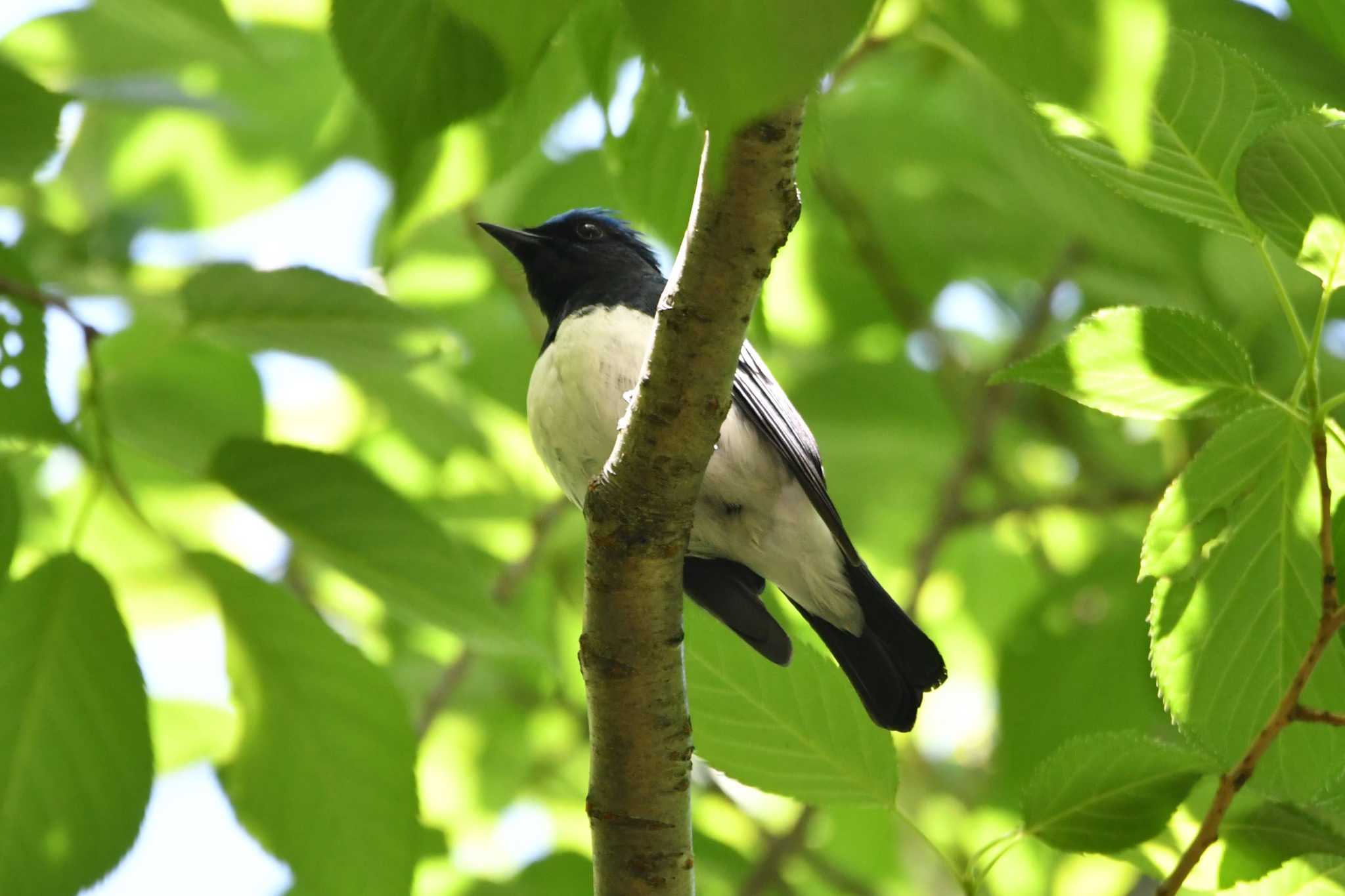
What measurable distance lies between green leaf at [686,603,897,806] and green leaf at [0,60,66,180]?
5.71 ft

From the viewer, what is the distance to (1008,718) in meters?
3.57

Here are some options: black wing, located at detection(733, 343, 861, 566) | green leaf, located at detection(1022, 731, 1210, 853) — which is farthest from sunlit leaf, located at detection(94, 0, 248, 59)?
green leaf, located at detection(1022, 731, 1210, 853)

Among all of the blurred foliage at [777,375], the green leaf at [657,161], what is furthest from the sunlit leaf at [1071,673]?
the green leaf at [657,161]

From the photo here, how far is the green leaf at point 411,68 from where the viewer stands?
117 cm

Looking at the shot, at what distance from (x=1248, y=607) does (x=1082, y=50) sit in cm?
133

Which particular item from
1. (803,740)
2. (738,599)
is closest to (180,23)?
(738,599)

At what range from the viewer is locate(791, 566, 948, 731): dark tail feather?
11.4 feet

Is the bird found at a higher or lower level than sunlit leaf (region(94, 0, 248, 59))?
lower

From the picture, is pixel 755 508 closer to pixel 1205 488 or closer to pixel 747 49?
pixel 1205 488

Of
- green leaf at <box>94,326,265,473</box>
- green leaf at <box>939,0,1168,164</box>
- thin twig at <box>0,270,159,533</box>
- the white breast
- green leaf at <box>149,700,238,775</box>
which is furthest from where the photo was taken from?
green leaf at <box>149,700,238,775</box>

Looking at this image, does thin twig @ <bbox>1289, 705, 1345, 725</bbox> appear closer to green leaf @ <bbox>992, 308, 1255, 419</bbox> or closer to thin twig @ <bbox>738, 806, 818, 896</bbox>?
green leaf @ <bbox>992, 308, 1255, 419</bbox>

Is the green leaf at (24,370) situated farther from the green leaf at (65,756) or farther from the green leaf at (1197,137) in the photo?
the green leaf at (1197,137)

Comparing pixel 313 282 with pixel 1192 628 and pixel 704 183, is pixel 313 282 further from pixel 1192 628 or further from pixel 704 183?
pixel 1192 628

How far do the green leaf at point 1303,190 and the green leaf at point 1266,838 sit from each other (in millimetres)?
712
